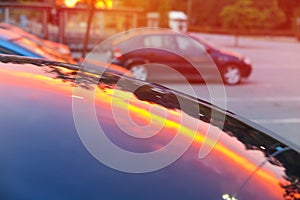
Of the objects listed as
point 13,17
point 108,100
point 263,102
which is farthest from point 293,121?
point 13,17

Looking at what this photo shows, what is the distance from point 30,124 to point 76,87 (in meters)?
0.42

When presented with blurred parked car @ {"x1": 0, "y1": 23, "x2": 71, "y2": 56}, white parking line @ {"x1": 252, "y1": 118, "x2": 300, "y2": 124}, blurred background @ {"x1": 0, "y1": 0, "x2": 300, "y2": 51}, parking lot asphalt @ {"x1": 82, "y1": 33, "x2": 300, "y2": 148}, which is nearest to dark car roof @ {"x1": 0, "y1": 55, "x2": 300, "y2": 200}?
parking lot asphalt @ {"x1": 82, "y1": 33, "x2": 300, "y2": 148}

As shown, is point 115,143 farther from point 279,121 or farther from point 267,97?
point 267,97

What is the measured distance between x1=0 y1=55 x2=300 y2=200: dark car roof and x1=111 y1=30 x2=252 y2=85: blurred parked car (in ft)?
31.0

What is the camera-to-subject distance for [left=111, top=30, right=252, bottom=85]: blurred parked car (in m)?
11.9

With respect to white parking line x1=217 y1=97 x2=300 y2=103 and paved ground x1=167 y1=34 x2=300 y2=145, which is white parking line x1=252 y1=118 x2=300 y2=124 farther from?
white parking line x1=217 y1=97 x2=300 y2=103

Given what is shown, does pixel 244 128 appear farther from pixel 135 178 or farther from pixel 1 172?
pixel 1 172

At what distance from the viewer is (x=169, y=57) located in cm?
1243

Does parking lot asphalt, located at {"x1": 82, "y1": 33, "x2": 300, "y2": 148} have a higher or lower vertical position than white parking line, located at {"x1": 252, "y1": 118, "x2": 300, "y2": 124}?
higher

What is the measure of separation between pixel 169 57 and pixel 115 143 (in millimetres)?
10787

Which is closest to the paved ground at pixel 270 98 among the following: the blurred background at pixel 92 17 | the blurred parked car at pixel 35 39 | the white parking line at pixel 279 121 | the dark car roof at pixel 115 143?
the white parking line at pixel 279 121

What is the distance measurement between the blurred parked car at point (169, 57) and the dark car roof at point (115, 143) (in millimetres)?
9457

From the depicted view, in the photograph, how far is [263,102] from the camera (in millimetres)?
9812

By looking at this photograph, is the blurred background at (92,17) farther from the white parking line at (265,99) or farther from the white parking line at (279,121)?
the white parking line at (279,121)
